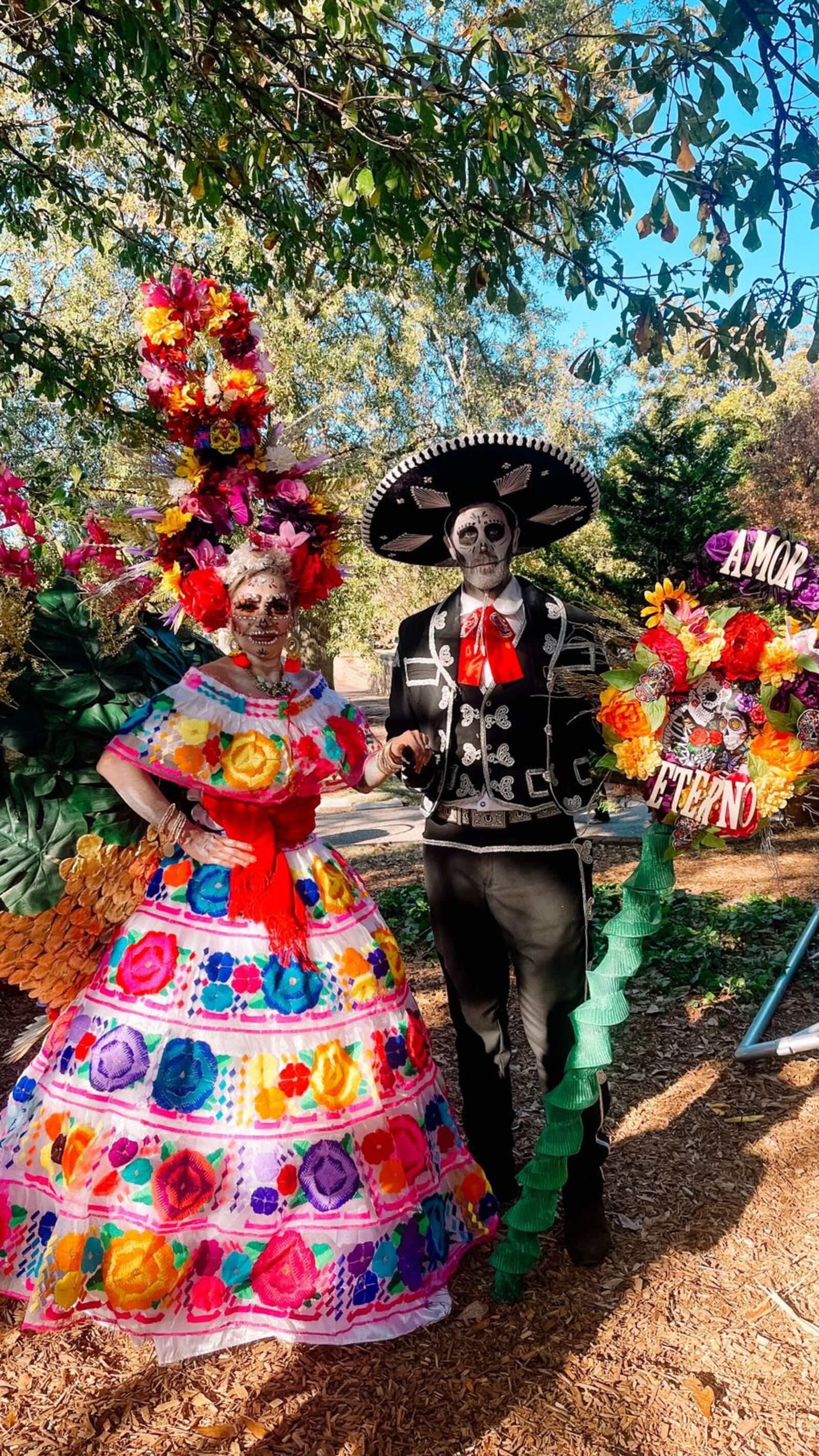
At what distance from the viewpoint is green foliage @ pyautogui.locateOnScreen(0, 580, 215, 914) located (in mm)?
2629

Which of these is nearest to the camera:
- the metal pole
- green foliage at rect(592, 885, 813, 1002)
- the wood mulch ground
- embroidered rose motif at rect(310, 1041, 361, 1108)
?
the wood mulch ground


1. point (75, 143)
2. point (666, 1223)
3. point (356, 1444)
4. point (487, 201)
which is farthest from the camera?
point (75, 143)

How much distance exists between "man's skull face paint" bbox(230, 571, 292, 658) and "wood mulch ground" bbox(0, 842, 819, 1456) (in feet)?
6.49

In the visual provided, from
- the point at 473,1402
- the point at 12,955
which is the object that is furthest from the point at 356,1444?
the point at 12,955

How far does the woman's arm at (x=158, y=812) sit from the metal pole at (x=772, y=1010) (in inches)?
93.1

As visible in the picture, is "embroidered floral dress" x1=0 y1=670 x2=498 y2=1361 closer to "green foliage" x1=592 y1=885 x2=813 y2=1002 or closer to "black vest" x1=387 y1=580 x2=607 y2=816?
"black vest" x1=387 y1=580 x2=607 y2=816

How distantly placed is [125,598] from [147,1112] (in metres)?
1.46

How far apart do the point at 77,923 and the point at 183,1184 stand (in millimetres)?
800

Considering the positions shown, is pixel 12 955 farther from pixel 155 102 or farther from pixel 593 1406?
pixel 155 102

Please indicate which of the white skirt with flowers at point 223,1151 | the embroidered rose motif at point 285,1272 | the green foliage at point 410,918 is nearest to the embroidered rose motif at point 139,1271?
the white skirt with flowers at point 223,1151

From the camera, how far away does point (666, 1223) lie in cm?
313

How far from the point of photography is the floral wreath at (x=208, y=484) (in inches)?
109

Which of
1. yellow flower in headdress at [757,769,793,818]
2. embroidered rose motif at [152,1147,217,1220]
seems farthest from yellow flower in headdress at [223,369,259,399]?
embroidered rose motif at [152,1147,217,1220]

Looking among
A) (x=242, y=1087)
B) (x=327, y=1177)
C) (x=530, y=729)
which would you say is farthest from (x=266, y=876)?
(x=530, y=729)
